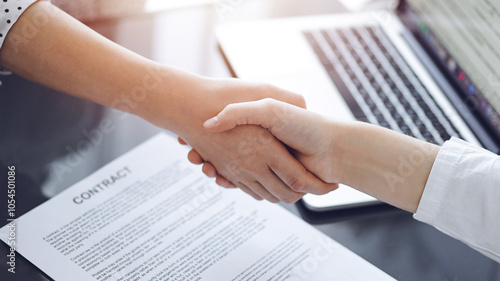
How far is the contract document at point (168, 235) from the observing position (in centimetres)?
74

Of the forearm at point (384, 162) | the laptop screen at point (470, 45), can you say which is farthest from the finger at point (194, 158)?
the laptop screen at point (470, 45)

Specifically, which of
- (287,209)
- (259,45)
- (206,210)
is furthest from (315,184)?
(259,45)

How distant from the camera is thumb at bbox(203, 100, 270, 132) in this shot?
860mm

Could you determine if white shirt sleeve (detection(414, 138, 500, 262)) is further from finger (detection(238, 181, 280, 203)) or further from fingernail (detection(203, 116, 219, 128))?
fingernail (detection(203, 116, 219, 128))

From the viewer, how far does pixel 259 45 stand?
112 cm

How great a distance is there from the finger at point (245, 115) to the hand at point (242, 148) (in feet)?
0.09

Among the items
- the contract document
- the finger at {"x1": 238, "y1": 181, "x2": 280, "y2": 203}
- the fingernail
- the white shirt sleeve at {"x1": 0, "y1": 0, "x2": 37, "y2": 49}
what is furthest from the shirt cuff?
the white shirt sleeve at {"x1": 0, "y1": 0, "x2": 37, "y2": 49}

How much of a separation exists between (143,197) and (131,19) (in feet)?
1.59

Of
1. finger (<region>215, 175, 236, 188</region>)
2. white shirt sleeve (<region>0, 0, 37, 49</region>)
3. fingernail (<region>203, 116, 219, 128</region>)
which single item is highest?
white shirt sleeve (<region>0, 0, 37, 49</region>)

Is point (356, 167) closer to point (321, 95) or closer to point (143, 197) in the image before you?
point (321, 95)

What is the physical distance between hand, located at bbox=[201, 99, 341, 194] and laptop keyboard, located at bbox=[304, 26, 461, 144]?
0.14 metres

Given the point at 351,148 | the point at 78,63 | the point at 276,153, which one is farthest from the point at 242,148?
the point at 78,63

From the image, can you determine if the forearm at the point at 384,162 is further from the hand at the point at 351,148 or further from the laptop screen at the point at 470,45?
the laptop screen at the point at 470,45

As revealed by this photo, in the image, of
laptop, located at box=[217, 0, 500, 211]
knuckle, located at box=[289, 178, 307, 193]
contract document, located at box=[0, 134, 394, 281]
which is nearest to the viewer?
contract document, located at box=[0, 134, 394, 281]
